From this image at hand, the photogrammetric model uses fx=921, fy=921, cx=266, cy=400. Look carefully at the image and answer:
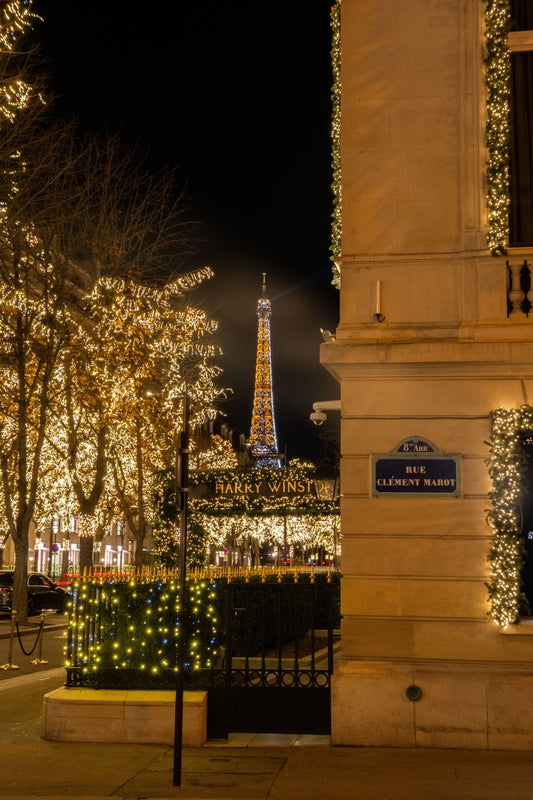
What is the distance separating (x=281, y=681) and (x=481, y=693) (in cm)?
225

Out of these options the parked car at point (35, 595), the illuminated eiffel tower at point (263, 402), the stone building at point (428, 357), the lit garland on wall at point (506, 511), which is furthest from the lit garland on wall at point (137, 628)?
the illuminated eiffel tower at point (263, 402)

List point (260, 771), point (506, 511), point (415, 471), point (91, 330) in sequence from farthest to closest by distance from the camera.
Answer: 1. point (91, 330)
2. point (415, 471)
3. point (506, 511)
4. point (260, 771)

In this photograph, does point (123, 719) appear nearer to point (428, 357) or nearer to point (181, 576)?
point (181, 576)

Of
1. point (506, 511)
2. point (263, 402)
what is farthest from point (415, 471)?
point (263, 402)

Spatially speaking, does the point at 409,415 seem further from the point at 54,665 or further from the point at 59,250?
the point at 59,250

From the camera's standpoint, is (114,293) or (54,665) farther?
(114,293)

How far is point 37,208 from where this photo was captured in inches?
910

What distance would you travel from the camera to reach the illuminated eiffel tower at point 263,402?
388 ft

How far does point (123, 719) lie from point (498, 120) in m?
8.37

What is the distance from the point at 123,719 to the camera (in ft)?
33.8

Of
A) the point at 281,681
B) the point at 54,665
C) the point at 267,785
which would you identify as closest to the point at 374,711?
the point at 281,681

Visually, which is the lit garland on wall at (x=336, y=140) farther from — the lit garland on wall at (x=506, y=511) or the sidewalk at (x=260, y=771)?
the sidewalk at (x=260, y=771)

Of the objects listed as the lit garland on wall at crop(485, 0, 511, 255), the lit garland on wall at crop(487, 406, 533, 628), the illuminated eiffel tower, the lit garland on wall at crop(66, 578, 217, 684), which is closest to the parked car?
the lit garland on wall at crop(66, 578, 217, 684)

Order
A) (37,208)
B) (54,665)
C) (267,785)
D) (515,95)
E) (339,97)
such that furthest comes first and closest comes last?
(37,208)
(54,665)
(339,97)
(515,95)
(267,785)
